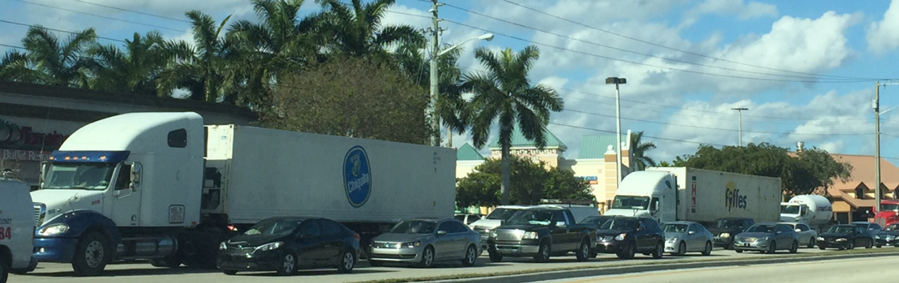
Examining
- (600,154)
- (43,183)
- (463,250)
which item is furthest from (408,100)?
(600,154)

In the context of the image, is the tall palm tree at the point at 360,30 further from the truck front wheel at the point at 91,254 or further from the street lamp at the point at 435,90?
the truck front wheel at the point at 91,254

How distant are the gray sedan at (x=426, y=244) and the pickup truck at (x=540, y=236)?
4.82ft

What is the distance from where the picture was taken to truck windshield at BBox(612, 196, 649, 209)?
137ft

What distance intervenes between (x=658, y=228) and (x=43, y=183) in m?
19.3

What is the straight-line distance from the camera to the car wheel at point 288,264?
20.3m

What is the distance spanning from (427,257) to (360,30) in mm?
21340

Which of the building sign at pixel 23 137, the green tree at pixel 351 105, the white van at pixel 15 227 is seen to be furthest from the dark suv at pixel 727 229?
the white van at pixel 15 227

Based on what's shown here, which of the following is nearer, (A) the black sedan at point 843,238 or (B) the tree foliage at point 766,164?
(A) the black sedan at point 843,238

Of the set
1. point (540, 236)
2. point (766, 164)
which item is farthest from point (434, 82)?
point (766, 164)

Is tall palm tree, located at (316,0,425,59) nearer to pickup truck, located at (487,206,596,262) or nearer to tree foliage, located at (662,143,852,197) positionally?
pickup truck, located at (487,206,596,262)

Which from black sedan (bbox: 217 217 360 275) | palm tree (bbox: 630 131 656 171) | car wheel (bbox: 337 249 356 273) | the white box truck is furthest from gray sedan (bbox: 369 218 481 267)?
palm tree (bbox: 630 131 656 171)

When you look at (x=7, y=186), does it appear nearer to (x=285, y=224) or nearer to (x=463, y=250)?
(x=285, y=224)

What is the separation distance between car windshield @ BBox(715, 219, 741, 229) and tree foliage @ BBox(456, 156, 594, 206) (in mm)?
23596

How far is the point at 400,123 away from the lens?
120ft
